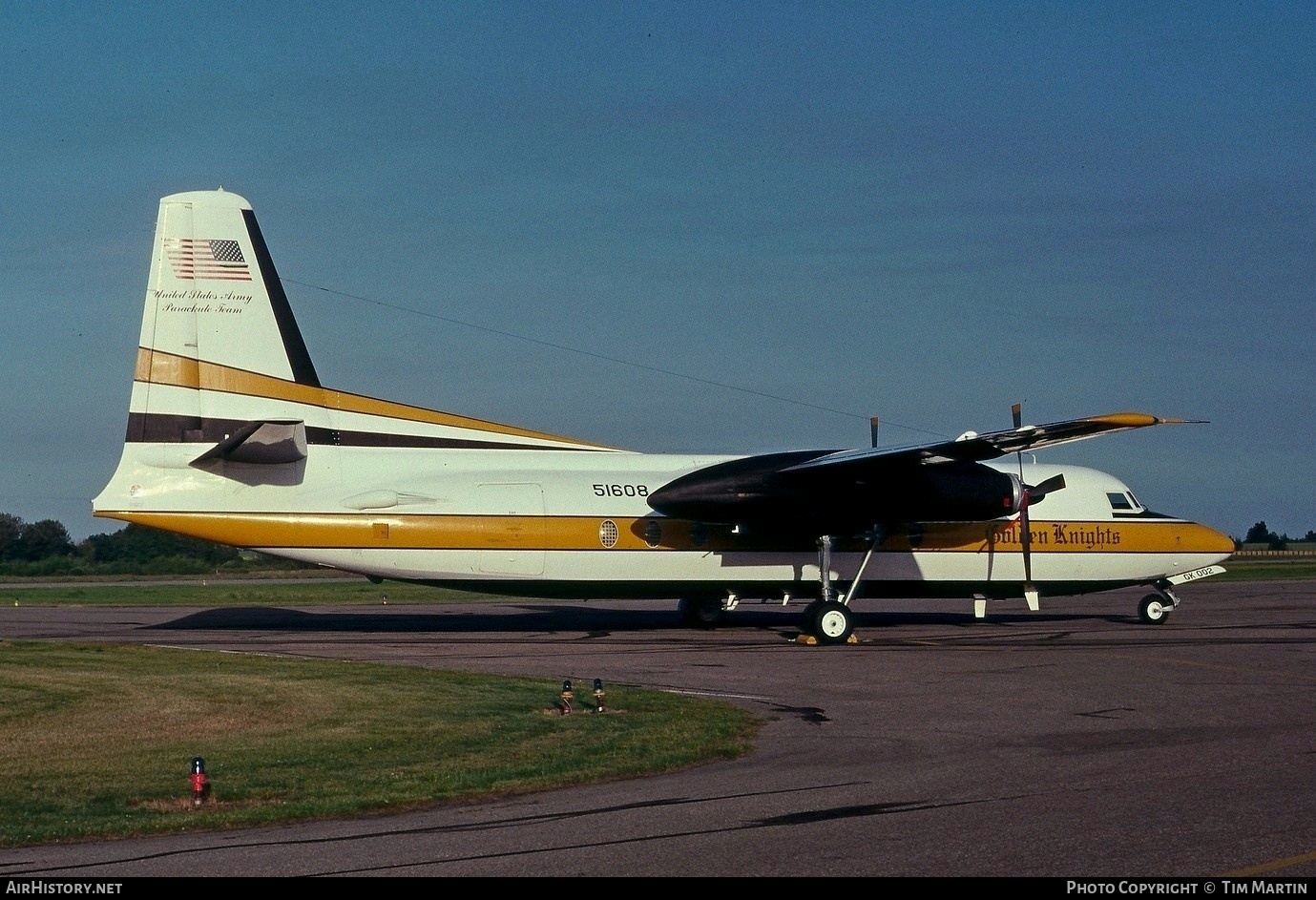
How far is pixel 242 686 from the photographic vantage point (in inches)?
723

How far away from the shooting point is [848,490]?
26891 millimetres

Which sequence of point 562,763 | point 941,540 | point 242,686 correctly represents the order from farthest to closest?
1. point 941,540
2. point 242,686
3. point 562,763

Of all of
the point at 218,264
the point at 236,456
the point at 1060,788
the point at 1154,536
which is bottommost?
the point at 1060,788

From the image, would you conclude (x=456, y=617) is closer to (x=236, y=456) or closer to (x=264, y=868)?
(x=236, y=456)

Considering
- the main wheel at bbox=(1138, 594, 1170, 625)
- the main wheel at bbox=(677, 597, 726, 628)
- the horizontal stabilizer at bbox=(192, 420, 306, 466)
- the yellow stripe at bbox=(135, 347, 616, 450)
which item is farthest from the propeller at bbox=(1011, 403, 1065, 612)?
the horizontal stabilizer at bbox=(192, 420, 306, 466)

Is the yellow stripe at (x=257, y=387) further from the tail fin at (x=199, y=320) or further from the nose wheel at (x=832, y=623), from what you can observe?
the nose wheel at (x=832, y=623)

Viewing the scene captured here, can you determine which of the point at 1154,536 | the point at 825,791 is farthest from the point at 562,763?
the point at 1154,536

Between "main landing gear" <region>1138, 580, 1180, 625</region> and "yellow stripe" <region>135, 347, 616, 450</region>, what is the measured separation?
55.5ft

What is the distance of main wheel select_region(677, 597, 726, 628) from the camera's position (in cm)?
3130

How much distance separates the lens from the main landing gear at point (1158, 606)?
31078mm

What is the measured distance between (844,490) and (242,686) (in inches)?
525

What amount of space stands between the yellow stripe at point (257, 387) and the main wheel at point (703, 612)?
289 inches

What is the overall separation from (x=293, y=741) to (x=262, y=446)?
12032 millimetres

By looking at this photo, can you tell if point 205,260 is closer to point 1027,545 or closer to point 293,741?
point 293,741
